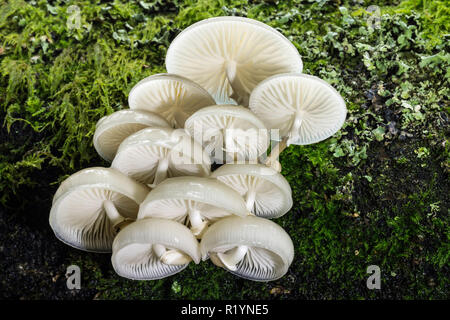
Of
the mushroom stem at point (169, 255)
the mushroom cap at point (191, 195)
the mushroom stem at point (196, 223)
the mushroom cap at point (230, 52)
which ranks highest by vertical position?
the mushroom cap at point (230, 52)

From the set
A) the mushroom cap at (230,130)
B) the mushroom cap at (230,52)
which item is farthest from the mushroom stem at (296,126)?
the mushroom cap at (230,52)

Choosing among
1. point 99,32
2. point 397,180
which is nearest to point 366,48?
point 397,180

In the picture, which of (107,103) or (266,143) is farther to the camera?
(107,103)

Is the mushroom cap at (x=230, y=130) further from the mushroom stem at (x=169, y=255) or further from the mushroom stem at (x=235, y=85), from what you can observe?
the mushroom stem at (x=169, y=255)

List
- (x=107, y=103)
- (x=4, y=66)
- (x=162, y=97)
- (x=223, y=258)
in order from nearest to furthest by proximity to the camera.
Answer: (x=223, y=258)
(x=162, y=97)
(x=107, y=103)
(x=4, y=66)

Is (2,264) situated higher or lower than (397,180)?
lower

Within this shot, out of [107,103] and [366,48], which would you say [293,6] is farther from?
[107,103]

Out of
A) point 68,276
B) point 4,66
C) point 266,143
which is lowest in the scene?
point 68,276
